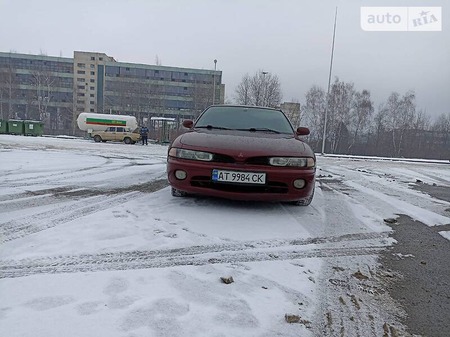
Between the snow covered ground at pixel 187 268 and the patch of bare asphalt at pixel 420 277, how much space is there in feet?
0.33

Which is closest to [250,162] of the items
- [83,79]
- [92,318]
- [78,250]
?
[78,250]

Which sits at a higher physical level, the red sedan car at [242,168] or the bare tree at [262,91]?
the bare tree at [262,91]

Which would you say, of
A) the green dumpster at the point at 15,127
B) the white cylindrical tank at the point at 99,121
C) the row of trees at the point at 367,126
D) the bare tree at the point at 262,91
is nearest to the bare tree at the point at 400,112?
the row of trees at the point at 367,126

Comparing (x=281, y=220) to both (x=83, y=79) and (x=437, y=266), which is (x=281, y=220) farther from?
(x=83, y=79)

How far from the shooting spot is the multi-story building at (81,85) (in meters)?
62.3

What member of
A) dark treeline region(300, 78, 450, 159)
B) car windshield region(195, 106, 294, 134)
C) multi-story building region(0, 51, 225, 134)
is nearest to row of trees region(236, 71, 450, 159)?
dark treeline region(300, 78, 450, 159)

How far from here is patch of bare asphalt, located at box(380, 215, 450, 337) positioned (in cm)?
186

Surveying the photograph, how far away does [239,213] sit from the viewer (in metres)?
3.74

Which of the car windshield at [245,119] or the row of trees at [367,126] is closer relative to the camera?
the car windshield at [245,119]

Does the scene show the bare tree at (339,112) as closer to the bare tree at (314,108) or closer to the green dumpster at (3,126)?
the bare tree at (314,108)

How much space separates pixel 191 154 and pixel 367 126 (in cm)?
5490

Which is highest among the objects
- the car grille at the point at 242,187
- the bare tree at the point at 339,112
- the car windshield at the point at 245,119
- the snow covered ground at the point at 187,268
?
the bare tree at the point at 339,112

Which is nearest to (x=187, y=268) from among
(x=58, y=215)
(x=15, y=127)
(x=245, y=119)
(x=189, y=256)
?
(x=189, y=256)

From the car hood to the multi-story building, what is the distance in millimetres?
56563
